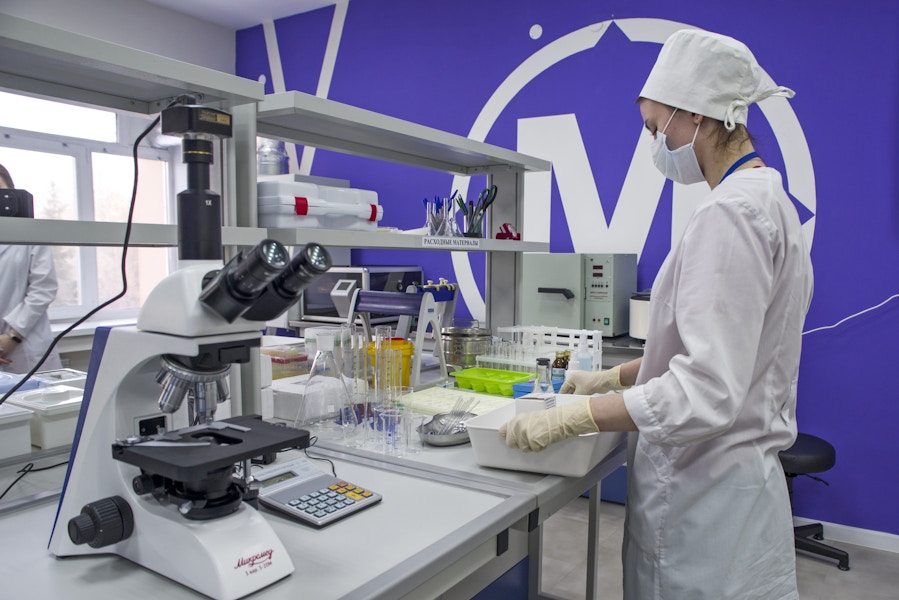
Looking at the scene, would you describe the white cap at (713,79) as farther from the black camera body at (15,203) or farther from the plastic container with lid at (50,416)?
the plastic container with lid at (50,416)

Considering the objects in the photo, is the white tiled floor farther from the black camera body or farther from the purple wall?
the black camera body

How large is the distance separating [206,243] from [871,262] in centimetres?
300

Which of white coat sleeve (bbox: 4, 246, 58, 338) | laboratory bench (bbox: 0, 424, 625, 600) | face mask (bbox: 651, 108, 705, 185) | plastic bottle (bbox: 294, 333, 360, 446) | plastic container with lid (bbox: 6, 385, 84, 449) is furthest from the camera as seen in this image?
white coat sleeve (bbox: 4, 246, 58, 338)

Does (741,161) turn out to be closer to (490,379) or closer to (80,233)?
(490,379)

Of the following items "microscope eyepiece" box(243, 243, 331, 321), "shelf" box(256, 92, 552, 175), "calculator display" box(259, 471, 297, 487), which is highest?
"shelf" box(256, 92, 552, 175)

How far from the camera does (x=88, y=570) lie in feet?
3.09

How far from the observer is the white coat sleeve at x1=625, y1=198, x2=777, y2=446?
1.11m

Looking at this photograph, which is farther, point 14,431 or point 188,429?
point 14,431

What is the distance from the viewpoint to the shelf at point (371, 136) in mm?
1464

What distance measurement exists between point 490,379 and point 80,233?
126cm

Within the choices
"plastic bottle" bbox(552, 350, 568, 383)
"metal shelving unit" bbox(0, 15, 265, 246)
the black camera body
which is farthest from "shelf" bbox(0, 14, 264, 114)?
"plastic bottle" bbox(552, 350, 568, 383)

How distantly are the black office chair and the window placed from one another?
11.6 ft

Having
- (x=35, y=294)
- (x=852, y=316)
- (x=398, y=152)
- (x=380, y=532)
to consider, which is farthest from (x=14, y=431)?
(x=852, y=316)

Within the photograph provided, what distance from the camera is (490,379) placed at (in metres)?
2.01
